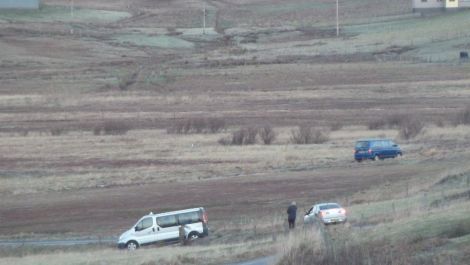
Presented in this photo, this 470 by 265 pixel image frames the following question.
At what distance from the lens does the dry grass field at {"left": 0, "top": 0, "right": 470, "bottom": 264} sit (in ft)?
101

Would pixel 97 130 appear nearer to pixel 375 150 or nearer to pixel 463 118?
pixel 463 118

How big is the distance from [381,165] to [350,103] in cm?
Result: 3196

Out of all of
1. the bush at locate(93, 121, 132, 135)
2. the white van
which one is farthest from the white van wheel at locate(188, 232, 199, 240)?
the bush at locate(93, 121, 132, 135)

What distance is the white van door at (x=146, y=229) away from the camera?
1198 inches

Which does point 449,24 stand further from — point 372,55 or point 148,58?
point 148,58

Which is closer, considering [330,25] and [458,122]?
[458,122]

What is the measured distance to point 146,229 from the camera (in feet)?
100

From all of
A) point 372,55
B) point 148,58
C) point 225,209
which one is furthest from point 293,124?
point 148,58

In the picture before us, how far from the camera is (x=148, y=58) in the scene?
117 metres

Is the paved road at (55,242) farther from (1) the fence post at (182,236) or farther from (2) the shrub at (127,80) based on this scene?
(2) the shrub at (127,80)

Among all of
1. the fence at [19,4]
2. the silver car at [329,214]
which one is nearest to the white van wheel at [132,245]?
the silver car at [329,214]

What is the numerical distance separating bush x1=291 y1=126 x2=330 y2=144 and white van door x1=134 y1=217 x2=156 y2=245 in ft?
88.2

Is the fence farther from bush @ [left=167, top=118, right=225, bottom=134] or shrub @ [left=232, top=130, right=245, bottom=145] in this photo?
shrub @ [left=232, top=130, right=245, bottom=145]

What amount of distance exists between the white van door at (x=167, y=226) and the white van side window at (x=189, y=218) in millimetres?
191
